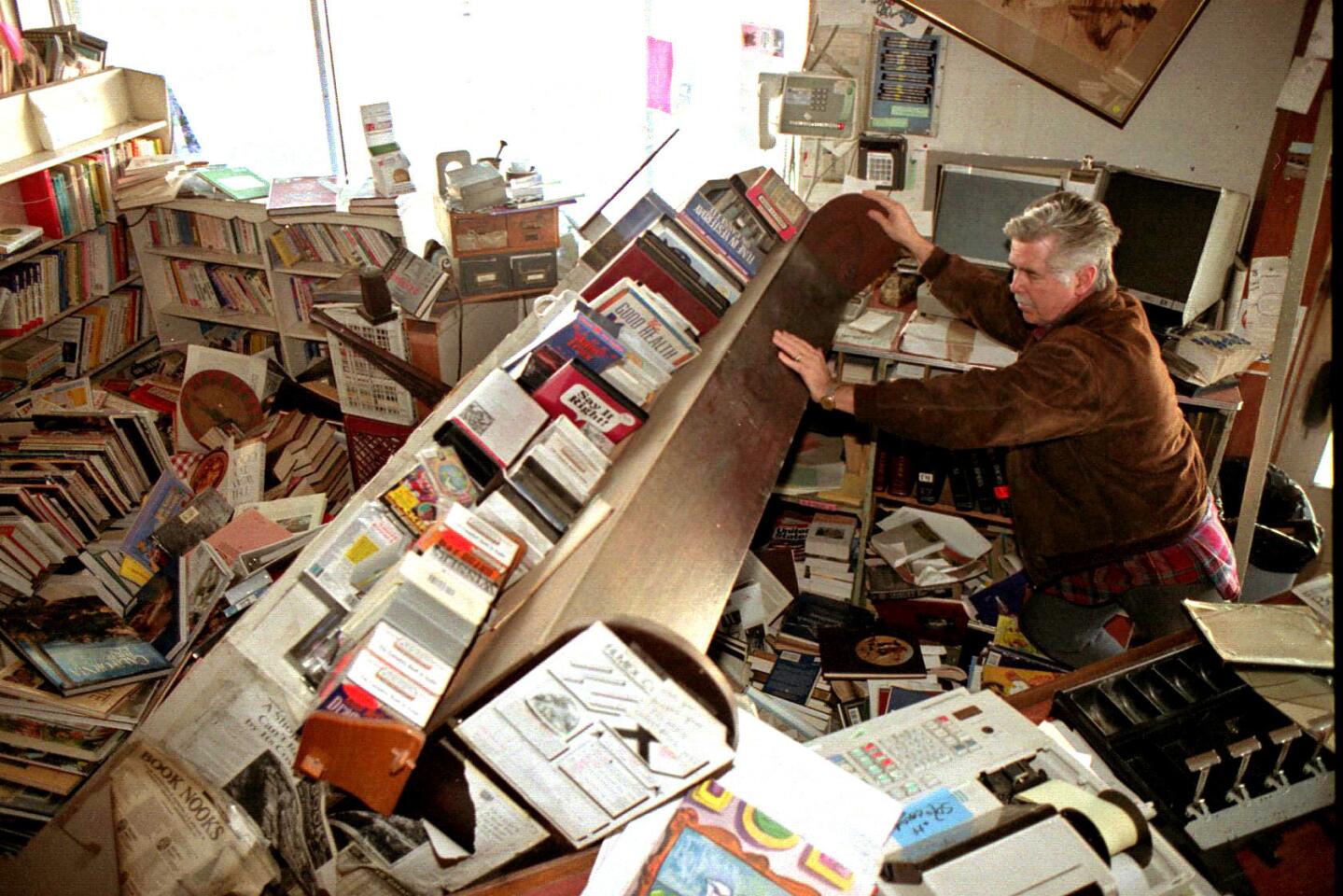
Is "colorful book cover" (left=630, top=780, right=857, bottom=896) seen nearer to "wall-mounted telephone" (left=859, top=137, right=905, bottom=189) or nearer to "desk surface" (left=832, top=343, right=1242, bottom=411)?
"desk surface" (left=832, top=343, right=1242, bottom=411)

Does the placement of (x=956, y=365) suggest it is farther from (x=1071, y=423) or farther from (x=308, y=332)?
(x=308, y=332)

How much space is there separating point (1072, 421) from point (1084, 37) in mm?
1575

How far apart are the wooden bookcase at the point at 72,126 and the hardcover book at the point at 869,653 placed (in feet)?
10.5

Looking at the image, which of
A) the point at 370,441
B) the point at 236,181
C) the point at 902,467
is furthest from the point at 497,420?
the point at 236,181

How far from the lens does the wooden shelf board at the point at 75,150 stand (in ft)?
11.8

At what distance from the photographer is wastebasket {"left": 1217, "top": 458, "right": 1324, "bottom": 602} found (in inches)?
116

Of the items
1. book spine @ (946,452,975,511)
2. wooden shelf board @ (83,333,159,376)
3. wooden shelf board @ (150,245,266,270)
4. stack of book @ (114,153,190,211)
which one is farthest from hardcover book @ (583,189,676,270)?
wooden shelf board @ (83,333,159,376)

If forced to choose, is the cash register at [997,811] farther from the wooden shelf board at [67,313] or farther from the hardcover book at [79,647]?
the wooden shelf board at [67,313]

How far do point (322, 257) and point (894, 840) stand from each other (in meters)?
3.64

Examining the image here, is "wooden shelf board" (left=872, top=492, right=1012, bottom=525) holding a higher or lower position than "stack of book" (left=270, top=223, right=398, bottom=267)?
lower

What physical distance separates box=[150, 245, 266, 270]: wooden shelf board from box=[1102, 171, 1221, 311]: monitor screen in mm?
3306

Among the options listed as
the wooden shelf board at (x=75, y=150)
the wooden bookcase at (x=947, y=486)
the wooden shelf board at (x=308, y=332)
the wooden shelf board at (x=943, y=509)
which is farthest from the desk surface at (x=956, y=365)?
the wooden shelf board at (x=75, y=150)

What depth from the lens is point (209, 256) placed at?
13.8 feet

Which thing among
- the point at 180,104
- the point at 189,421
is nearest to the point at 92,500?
the point at 189,421
